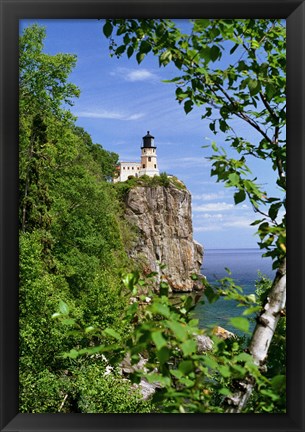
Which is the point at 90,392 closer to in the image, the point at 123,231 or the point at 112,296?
the point at 112,296

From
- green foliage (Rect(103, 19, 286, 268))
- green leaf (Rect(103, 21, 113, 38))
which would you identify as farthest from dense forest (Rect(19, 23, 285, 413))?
green leaf (Rect(103, 21, 113, 38))

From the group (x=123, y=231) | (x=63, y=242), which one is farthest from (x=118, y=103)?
(x=123, y=231)

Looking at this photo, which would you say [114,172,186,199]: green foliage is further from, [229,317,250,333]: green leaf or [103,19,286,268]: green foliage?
[229,317,250,333]: green leaf

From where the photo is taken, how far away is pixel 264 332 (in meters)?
1.00

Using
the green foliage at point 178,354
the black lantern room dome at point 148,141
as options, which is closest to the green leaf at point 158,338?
the green foliage at point 178,354

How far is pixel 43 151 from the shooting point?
5.35 m

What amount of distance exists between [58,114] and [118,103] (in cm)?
124

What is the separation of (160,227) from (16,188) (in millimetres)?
7714

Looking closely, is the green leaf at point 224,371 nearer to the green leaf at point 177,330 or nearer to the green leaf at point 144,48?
the green leaf at point 177,330

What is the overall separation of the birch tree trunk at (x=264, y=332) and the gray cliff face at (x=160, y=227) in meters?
5.60

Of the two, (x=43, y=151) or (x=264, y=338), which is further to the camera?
(x=43, y=151)

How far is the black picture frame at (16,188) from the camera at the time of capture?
4.01 ft

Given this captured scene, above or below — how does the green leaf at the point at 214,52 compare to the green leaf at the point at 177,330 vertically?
above

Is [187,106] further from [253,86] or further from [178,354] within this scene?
[178,354]
